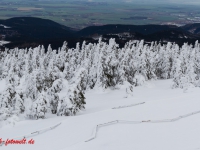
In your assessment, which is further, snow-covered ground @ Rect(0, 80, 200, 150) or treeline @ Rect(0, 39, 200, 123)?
treeline @ Rect(0, 39, 200, 123)

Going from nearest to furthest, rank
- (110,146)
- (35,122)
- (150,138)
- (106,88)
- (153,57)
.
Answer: (110,146), (150,138), (35,122), (106,88), (153,57)

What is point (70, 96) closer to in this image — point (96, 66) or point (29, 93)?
point (29, 93)

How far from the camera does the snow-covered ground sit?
22141 millimetres

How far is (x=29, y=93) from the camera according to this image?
A: 34656 millimetres

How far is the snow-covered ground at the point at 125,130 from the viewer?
2214 cm

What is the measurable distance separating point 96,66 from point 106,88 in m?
4.41

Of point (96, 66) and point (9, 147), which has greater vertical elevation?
point (96, 66)

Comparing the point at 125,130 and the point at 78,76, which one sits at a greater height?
the point at 78,76

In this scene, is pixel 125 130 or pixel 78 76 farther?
pixel 78 76

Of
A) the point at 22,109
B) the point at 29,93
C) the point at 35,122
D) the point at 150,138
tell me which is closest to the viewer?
the point at 150,138

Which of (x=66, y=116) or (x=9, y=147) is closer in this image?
(x=9, y=147)

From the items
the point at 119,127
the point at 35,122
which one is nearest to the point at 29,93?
the point at 35,122

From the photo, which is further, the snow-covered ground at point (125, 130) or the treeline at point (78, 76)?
the treeline at point (78, 76)

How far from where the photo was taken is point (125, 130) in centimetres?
2538
